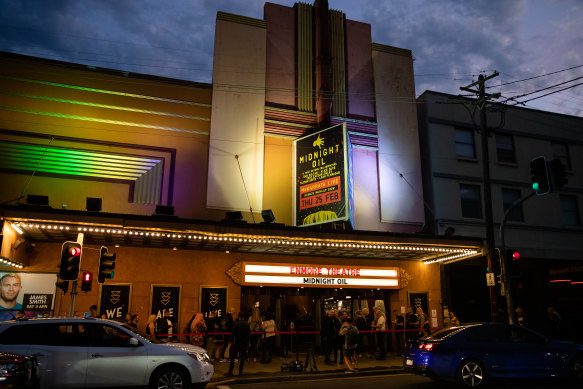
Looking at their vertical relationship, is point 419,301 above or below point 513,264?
below

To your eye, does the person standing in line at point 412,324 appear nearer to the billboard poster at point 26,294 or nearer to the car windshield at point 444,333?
the car windshield at point 444,333

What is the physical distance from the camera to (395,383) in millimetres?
11922

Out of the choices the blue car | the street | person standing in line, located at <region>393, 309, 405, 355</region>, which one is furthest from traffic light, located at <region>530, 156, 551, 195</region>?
person standing in line, located at <region>393, 309, 405, 355</region>

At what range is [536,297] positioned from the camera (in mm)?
23922

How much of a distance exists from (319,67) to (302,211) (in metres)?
7.41

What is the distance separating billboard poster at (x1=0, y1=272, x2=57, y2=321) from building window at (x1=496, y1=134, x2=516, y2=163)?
2307 cm

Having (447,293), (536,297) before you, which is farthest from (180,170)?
(536,297)

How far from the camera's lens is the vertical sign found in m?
17.0

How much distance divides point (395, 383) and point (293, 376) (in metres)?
3.09

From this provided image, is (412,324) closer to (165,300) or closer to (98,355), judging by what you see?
(165,300)

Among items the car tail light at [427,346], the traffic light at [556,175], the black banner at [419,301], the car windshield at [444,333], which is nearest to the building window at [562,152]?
the black banner at [419,301]

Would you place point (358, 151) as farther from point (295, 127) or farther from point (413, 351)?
point (413, 351)

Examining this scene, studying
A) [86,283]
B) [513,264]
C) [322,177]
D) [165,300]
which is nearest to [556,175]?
[513,264]

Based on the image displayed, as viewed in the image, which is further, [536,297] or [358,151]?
[536,297]
